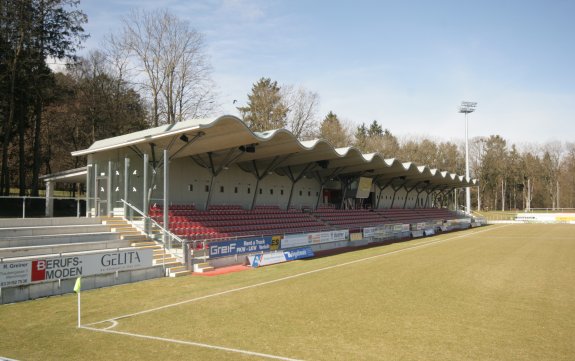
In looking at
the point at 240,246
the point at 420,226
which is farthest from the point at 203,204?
the point at 420,226

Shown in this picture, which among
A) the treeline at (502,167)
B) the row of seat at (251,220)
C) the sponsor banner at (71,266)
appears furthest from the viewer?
the treeline at (502,167)

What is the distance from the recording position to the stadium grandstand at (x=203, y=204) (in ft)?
59.9

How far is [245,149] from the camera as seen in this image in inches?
999

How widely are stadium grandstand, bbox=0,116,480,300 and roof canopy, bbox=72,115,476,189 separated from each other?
8 centimetres

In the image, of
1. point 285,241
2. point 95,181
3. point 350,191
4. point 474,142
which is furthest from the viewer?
point 474,142

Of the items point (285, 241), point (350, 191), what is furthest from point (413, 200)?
point (285, 241)

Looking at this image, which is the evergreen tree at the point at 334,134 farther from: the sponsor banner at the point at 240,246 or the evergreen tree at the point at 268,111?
the sponsor banner at the point at 240,246

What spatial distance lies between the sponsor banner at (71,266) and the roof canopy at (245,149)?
20.3 feet

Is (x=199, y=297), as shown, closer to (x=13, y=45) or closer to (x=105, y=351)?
(x=105, y=351)

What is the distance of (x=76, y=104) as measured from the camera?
4200cm

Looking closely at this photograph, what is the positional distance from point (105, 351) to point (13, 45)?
28.6 m

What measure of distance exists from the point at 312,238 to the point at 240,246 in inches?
280

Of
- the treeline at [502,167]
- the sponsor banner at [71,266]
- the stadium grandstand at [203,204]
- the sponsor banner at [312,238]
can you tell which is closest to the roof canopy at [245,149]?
the stadium grandstand at [203,204]

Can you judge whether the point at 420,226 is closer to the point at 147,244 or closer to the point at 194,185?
the point at 194,185
